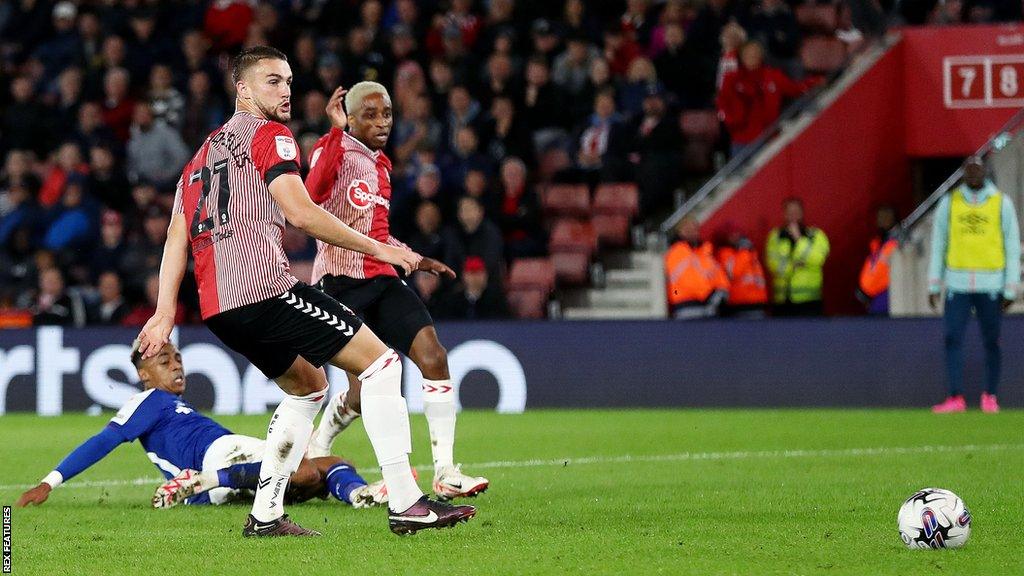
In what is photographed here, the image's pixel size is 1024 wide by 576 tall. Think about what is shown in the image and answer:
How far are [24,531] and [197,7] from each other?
1487 cm

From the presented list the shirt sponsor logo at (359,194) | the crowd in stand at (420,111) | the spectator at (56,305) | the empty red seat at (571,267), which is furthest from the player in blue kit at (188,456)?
the empty red seat at (571,267)

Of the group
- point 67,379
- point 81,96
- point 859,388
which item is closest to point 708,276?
point 859,388

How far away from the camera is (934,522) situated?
6539mm

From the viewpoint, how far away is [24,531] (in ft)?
24.7

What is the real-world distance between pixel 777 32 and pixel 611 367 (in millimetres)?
4798

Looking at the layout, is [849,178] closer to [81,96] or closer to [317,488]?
[81,96]

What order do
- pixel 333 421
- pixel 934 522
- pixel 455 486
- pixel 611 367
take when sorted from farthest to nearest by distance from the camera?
pixel 611 367 → pixel 333 421 → pixel 455 486 → pixel 934 522

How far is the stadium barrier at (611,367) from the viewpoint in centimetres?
1510

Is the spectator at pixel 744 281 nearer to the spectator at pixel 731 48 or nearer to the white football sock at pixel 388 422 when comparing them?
the spectator at pixel 731 48

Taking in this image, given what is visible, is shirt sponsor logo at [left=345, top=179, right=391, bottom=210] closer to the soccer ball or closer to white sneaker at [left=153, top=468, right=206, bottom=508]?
white sneaker at [left=153, top=468, right=206, bottom=508]

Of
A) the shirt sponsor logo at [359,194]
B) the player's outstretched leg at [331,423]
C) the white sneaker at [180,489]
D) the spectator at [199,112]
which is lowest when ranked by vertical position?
the white sneaker at [180,489]

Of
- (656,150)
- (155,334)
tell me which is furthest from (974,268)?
(155,334)

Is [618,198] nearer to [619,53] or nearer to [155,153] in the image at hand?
[619,53]

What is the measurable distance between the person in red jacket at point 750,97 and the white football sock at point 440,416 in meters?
9.62
